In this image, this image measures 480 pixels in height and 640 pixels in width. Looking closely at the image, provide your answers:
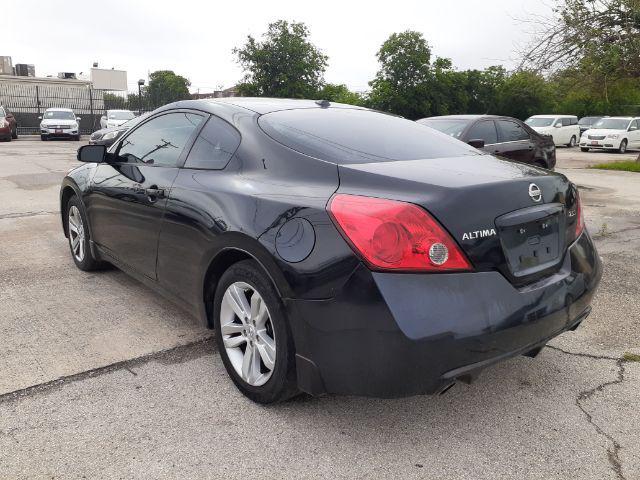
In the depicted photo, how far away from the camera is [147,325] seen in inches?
146

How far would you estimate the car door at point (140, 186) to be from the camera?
11.3 ft

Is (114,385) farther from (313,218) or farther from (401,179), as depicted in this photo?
(401,179)

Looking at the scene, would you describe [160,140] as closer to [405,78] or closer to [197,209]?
[197,209]

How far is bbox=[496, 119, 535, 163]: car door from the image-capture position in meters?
9.32

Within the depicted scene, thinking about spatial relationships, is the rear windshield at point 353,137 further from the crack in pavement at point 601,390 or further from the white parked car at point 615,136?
the white parked car at point 615,136

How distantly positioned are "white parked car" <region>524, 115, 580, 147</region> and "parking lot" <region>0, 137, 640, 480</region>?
25.9 m

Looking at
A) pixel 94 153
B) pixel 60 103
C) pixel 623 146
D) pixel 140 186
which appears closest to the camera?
pixel 140 186

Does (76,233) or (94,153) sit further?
(76,233)

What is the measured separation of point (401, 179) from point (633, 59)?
50.0ft

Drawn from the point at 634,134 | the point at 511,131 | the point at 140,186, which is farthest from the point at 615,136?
the point at 140,186

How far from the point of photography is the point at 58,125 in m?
24.5

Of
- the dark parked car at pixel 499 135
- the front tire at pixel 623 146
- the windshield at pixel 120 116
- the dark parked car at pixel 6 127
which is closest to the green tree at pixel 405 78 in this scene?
the front tire at pixel 623 146

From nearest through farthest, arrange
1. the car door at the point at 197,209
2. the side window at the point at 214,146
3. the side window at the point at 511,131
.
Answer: the car door at the point at 197,209, the side window at the point at 214,146, the side window at the point at 511,131

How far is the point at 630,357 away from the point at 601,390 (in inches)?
21.5
